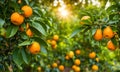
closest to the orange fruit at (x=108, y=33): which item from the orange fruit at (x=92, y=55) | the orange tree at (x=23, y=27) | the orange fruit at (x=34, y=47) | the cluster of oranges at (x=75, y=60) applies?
the orange tree at (x=23, y=27)

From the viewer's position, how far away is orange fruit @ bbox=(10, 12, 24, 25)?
3.02 m

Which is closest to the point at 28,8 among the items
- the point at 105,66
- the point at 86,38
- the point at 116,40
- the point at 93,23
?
the point at 93,23

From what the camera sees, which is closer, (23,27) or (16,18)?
(16,18)

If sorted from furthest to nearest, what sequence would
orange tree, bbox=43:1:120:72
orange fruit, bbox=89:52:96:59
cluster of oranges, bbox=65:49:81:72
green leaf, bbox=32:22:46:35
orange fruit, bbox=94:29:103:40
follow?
cluster of oranges, bbox=65:49:81:72, orange fruit, bbox=89:52:96:59, orange tree, bbox=43:1:120:72, orange fruit, bbox=94:29:103:40, green leaf, bbox=32:22:46:35

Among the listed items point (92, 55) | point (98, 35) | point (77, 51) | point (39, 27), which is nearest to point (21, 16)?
point (39, 27)

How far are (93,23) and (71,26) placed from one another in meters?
4.11

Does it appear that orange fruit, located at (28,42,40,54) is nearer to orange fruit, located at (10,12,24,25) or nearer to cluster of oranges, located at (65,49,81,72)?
orange fruit, located at (10,12,24,25)

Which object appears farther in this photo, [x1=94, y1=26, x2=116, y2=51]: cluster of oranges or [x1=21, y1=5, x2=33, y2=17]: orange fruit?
Answer: [x1=94, y1=26, x2=116, y2=51]: cluster of oranges

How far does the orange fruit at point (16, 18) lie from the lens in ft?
9.91

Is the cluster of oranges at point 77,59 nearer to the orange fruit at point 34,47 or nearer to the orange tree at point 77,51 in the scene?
the orange tree at point 77,51

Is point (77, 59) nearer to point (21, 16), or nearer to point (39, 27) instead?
point (39, 27)

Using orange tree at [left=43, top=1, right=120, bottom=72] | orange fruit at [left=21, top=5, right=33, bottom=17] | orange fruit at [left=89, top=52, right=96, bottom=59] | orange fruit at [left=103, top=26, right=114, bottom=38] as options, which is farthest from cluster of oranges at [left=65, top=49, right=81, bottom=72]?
orange fruit at [left=21, top=5, right=33, bottom=17]

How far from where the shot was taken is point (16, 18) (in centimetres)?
301

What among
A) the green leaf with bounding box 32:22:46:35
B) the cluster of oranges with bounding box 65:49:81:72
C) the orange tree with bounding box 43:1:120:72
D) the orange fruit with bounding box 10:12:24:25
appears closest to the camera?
the orange fruit with bounding box 10:12:24:25
